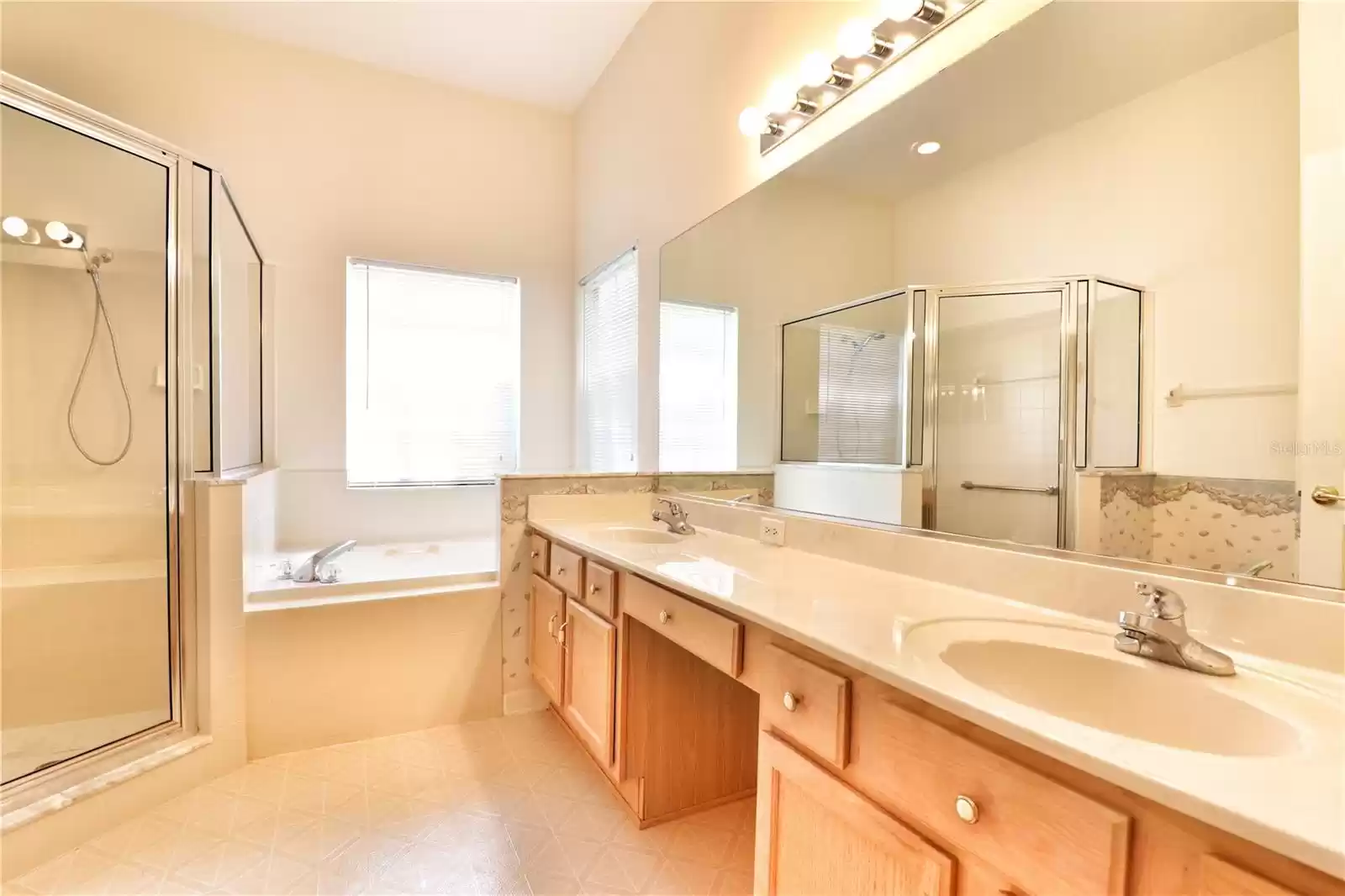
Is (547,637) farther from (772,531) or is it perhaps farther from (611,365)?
(611,365)

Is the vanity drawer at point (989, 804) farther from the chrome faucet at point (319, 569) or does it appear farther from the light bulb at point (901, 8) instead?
the chrome faucet at point (319, 569)

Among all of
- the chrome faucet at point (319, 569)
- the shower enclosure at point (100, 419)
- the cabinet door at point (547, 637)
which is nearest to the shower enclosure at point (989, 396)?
the cabinet door at point (547, 637)

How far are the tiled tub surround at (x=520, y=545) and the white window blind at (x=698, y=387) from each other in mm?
128

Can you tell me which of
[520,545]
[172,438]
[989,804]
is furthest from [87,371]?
[989,804]

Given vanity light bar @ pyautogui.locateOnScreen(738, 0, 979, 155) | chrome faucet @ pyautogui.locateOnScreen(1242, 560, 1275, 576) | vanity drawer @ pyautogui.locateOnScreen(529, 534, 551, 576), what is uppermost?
vanity light bar @ pyautogui.locateOnScreen(738, 0, 979, 155)

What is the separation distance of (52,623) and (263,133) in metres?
2.27

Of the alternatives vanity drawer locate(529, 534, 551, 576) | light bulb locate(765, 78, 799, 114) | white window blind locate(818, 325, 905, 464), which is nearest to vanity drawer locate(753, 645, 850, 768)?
white window blind locate(818, 325, 905, 464)

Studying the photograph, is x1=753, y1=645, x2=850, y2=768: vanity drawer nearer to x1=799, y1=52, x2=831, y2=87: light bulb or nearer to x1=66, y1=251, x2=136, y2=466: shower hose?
x1=799, y1=52, x2=831, y2=87: light bulb

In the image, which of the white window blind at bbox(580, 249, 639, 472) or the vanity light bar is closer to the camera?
the vanity light bar

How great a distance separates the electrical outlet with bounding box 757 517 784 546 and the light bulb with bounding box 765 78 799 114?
120cm

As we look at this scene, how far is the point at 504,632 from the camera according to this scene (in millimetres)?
2365

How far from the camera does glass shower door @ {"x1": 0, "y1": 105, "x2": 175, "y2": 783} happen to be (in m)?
1.91

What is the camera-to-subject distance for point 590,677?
5.83 ft

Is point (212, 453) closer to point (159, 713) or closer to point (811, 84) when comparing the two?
point (159, 713)
